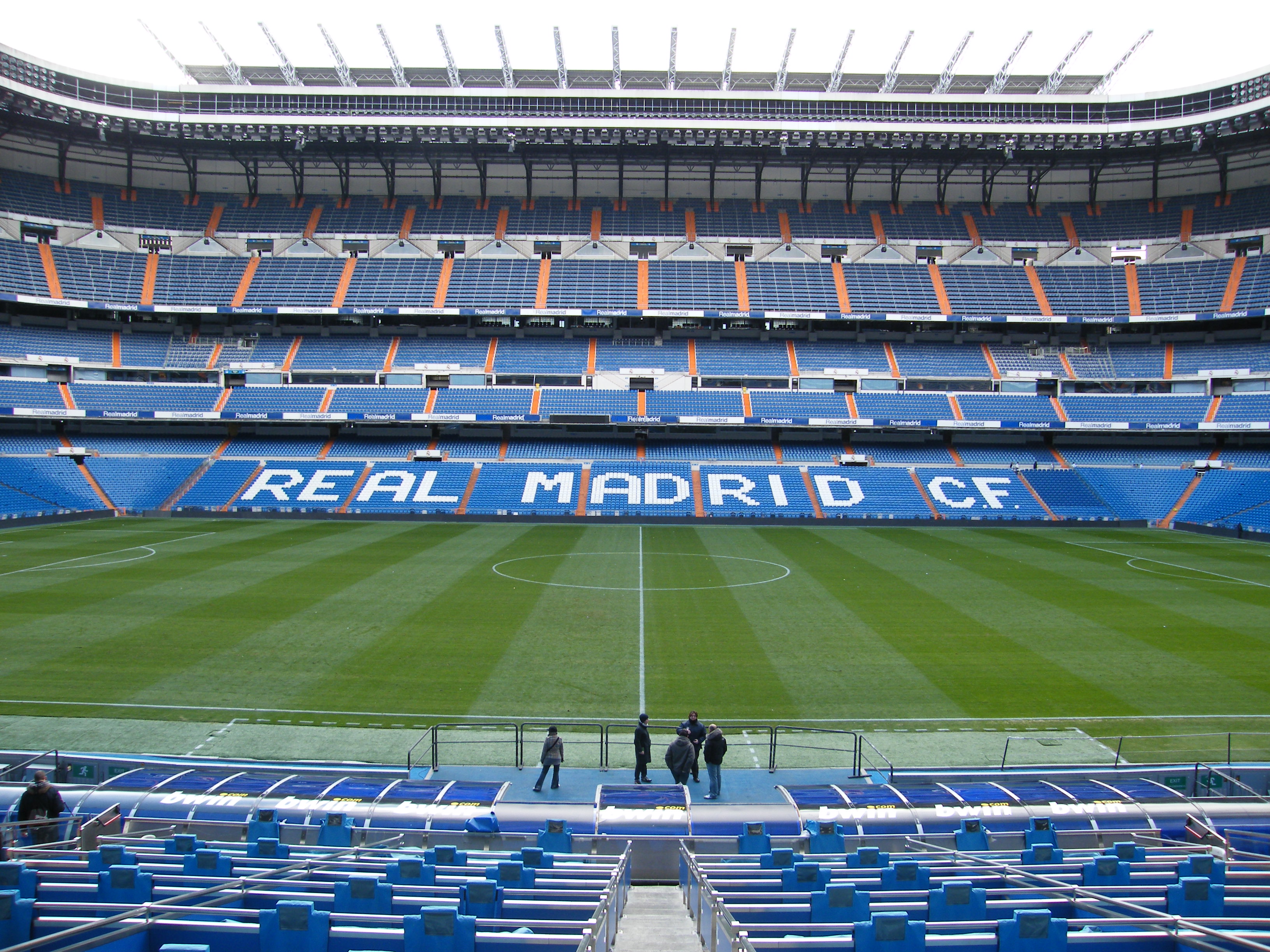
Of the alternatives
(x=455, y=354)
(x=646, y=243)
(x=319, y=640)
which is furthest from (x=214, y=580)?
(x=646, y=243)

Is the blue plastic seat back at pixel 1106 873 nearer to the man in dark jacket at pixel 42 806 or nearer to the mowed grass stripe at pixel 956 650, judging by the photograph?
the mowed grass stripe at pixel 956 650

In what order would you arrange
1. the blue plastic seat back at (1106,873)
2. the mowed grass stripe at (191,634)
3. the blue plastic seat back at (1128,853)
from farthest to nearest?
the mowed grass stripe at (191,634), the blue plastic seat back at (1128,853), the blue plastic seat back at (1106,873)

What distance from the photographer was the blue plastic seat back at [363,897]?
18.1 feet

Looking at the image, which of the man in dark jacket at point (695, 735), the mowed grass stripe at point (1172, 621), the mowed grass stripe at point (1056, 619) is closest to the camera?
the man in dark jacket at point (695, 735)

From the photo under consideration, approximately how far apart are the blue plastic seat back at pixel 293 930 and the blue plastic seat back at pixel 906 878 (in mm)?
4364

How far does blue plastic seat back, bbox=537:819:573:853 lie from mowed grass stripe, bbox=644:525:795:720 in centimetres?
676

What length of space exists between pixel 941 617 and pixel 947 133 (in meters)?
41.8

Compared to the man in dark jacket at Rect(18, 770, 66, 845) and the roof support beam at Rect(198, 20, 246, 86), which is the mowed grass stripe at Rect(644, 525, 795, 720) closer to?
the man in dark jacket at Rect(18, 770, 66, 845)

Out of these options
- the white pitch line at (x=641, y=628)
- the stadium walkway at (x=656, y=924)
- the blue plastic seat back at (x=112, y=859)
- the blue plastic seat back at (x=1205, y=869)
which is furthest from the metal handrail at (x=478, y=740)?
the blue plastic seat back at (x=1205, y=869)

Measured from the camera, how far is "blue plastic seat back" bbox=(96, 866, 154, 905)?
538cm

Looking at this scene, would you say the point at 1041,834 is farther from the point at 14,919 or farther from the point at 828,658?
the point at 828,658

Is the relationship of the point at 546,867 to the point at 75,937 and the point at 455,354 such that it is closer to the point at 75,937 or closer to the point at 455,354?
the point at 75,937

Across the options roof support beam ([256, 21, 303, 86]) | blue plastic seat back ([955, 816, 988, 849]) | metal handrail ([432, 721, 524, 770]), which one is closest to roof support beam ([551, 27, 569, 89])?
roof support beam ([256, 21, 303, 86])

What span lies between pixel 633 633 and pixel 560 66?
1806 inches
